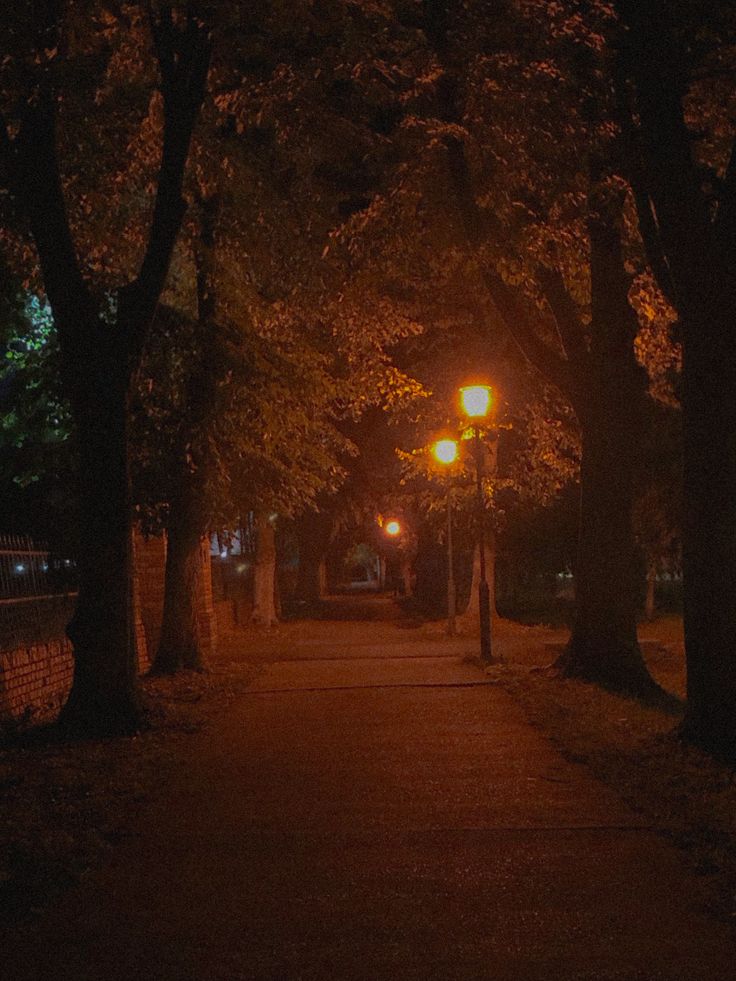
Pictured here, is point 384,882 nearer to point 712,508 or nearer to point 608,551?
point 712,508

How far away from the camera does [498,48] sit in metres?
13.5

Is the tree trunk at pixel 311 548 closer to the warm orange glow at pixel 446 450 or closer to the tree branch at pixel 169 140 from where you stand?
the warm orange glow at pixel 446 450

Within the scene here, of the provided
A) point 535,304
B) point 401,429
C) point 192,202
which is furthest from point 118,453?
point 401,429

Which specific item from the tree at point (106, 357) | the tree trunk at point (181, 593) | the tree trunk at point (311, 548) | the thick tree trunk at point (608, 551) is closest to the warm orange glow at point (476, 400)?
the thick tree trunk at point (608, 551)

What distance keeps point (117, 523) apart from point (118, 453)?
688mm

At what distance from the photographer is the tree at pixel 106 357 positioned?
11625mm

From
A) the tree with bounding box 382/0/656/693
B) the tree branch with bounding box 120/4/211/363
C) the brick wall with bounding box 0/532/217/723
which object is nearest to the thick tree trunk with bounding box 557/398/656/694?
the tree with bounding box 382/0/656/693

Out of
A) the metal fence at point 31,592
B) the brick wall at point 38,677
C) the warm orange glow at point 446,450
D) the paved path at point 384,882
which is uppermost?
the warm orange glow at point 446,450

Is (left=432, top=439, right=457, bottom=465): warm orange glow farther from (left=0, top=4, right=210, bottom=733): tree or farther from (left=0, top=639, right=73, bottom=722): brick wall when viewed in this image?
(left=0, top=4, right=210, bottom=733): tree

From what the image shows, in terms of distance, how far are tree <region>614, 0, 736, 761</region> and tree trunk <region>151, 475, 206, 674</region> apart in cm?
988

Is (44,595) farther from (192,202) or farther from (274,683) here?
(192,202)

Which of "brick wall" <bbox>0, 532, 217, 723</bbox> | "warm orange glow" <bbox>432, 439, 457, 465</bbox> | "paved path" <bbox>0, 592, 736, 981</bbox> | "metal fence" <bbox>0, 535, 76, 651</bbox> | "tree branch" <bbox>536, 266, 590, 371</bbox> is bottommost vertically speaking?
"paved path" <bbox>0, 592, 736, 981</bbox>

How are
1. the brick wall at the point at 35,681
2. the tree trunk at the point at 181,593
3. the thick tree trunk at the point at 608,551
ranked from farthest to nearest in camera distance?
the tree trunk at the point at 181,593, the thick tree trunk at the point at 608,551, the brick wall at the point at 35,681

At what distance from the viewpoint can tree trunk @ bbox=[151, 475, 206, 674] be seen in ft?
60.5
